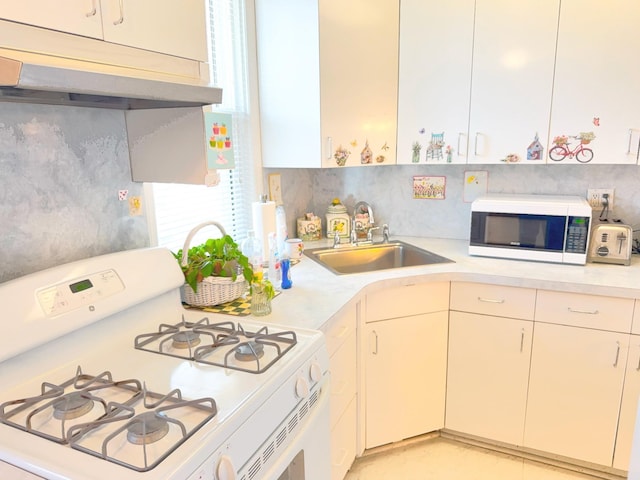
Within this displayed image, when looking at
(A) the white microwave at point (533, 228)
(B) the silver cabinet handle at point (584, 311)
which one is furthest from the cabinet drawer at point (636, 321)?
(A) the white microwave at point (533, 228)

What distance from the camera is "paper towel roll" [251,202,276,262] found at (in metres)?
2.14

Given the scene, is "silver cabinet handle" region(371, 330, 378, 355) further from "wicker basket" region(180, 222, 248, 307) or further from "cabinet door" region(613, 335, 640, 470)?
"cabinet door" region(613, 335, 640, 470)

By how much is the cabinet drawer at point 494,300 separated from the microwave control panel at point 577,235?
0.30 meters

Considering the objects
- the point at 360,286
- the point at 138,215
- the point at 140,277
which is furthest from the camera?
the point at 360,286

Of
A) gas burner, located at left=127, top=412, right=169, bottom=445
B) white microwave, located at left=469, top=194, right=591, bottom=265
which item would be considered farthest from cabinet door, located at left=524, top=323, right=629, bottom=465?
gas burner, located at left=127, top=412, right=169, bottom=445

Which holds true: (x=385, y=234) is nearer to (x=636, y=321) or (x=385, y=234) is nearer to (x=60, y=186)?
(x=636, y=321)

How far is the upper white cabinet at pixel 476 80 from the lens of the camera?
204cm

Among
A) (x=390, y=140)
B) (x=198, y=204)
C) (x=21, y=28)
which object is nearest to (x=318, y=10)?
(x=390, y=140)

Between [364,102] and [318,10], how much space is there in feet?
1.55

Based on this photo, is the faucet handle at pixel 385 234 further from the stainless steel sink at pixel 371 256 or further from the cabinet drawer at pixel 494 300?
the cabinet drawer at pixel 494 300

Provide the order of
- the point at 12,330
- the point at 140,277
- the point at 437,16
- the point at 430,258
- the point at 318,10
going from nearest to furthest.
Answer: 1. the point at 12,330
2. the point at 140,277
3. the point at 318,10
4. the point at 437,16
5. the point at 430,258

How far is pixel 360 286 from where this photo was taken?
1.88m

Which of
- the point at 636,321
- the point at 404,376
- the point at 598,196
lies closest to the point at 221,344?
the point at 404,376

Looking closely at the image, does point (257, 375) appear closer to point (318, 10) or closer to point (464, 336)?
point (464, 336)
